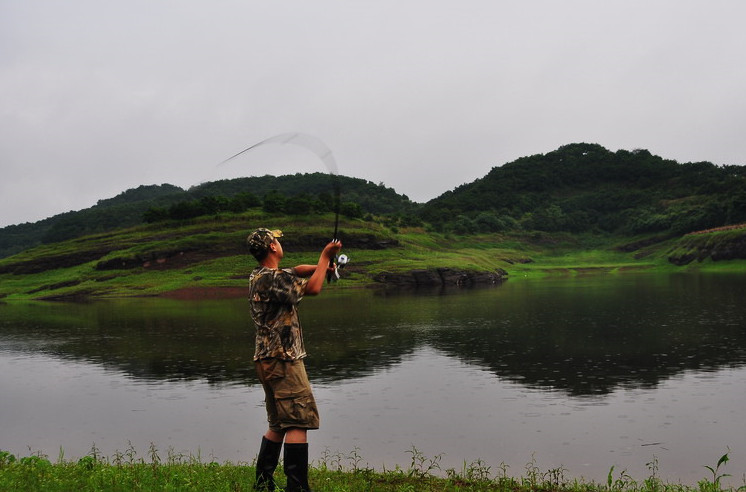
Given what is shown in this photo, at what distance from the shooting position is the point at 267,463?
9.48m

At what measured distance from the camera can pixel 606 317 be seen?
45188 mm

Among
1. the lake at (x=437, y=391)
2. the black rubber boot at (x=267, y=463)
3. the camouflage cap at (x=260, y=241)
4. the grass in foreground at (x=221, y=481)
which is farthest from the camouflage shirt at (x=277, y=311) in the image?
the lake at (x=437, y=391)

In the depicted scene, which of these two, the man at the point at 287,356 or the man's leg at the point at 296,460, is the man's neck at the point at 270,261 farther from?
the man's leg at the point at 296,460

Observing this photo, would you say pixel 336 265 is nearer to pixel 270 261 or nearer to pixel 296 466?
pixel 270 261

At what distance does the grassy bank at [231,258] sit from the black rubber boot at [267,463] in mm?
94642

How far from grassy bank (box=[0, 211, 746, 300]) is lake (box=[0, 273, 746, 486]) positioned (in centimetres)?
6388

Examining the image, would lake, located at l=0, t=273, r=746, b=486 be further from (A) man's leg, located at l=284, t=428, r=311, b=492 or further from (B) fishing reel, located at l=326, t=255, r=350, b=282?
(B) fishing reel, located at l=326, t=255, r=350, b=282

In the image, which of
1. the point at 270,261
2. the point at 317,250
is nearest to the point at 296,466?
the point at 270,261

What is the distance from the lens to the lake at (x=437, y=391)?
16250mm

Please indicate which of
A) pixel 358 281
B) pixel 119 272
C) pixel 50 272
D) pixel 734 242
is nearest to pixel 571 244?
pixel 734 242

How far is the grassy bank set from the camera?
368ft

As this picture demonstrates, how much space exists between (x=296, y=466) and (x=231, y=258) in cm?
12042

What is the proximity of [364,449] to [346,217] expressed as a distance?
135663mm

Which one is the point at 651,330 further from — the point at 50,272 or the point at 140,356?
the point at 50,272
